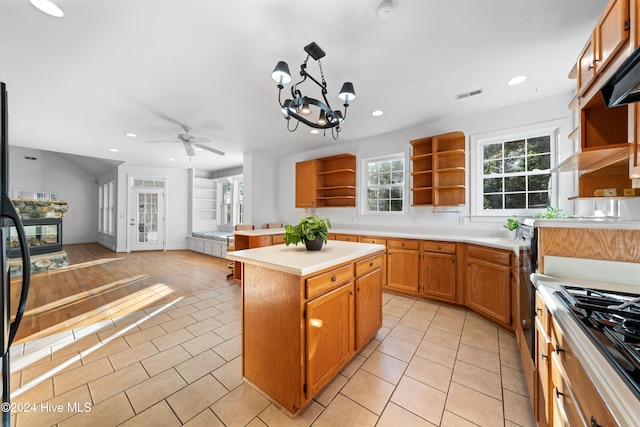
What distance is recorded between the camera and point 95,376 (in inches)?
70.1

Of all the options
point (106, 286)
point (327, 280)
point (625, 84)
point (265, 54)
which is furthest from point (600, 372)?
point (106, 286)

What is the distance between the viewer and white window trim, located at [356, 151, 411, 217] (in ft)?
13.2

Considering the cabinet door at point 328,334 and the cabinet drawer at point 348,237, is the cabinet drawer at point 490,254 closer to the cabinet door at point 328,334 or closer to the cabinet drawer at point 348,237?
the cabinet drawer at point 348,237

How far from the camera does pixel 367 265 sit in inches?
81.0

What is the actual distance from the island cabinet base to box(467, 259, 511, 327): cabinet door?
1.71m

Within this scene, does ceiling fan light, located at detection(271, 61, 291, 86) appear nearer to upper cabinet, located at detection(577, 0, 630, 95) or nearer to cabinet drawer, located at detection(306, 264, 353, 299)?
cabinet drawer, located at detection(306, 264, 353, 299)

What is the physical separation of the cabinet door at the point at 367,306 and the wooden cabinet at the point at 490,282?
132 centimetres

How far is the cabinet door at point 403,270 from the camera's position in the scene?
331 cm

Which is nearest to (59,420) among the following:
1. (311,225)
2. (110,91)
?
(311,225)

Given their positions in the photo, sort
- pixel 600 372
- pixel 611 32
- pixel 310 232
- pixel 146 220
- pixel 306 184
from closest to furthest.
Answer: pixel 600 372 < pixel 611 32 < pixel 310 232 < pixel 306 184 < pixel 146 220

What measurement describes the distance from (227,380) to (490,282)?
9.03ft

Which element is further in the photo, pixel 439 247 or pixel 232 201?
pixel 232 201

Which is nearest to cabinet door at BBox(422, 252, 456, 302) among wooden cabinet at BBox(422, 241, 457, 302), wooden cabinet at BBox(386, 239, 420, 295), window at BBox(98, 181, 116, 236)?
wooden cabinet at BBox(422, 241, 457, 302)

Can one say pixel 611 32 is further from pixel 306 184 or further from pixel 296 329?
pixel 306 184
